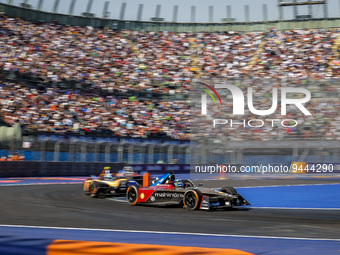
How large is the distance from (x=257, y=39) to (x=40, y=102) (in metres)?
19.7

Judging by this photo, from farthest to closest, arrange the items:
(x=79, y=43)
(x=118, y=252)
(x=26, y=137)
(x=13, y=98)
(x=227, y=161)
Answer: (x=79, y=43) < (x=13, y=98) < (x=26, y=137) < (x=227, y=161) < (x=118, y=252)

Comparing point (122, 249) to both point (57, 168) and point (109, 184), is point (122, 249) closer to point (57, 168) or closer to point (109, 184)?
point (109, 184)

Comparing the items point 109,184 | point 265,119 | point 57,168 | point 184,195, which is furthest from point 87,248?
point 57,168

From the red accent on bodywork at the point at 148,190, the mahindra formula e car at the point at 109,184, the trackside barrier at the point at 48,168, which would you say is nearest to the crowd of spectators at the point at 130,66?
the trackside barrier at the point at 48,168

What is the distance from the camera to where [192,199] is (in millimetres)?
11773

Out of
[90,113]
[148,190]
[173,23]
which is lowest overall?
[148,190]

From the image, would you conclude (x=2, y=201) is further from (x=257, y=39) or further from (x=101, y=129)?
(x=257, y=39)

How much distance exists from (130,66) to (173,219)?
29.1 m

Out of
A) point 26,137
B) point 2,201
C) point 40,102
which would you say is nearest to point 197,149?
point 2,201

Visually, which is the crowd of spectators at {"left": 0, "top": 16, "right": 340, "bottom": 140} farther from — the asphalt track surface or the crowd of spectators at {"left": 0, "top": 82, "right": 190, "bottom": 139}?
the asphalt track surface

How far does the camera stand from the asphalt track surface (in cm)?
822

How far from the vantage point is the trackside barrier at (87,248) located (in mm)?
5984

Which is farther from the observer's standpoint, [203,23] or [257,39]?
[203,23]

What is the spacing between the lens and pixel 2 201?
13273 millimetres
